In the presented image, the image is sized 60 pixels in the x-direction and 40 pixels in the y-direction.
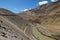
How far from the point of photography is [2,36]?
21.9 ft

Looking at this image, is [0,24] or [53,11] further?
[53,11]

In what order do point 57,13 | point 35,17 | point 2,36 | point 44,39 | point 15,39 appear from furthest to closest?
point 35,17 → point 57,13 → point 44,39 → point 15,39 → point 2,36

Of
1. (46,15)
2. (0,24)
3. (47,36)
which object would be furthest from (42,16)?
(0,24)

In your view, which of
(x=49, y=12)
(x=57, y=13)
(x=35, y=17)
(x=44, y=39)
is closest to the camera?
(x=44, y=39)

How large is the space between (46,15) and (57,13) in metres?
2.47

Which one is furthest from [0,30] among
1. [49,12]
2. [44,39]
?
[49,12]

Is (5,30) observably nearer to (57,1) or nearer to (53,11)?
(53,11)

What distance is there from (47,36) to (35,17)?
14.7 meters

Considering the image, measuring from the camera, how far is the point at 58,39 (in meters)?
12.9

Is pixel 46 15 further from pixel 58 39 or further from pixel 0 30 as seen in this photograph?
pixel 0 30

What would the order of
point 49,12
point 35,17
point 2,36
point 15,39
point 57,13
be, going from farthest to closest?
point 35,17
point 49,12
point 57,13
point 15,39
point 2,36

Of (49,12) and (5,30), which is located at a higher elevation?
(49,12)

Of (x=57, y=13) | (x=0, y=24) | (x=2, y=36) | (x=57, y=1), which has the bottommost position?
(x=2, y=36)

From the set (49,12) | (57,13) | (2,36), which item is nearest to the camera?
(2,36)
